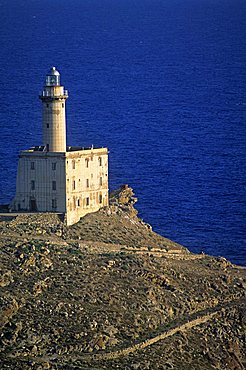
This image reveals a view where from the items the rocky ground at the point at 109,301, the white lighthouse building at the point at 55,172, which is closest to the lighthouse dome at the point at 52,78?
the white lighthouse building at the point at 55,172

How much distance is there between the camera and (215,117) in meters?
180

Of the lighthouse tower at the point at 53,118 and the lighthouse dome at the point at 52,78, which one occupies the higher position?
the lighthouse dome at the point at 52,78

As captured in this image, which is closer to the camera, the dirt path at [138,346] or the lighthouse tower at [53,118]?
the dirt path at [138,346]

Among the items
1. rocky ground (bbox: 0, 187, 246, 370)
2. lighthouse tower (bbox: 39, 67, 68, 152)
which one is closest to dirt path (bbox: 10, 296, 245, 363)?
rocky ground (bbox: 0, 187, 246, 370)

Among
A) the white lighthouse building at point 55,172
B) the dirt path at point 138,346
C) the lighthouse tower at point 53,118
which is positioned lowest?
the dirt path at point 138,346

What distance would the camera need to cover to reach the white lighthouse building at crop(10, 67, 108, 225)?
91375 mm

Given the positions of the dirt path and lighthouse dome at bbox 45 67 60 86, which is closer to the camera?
the dirt path

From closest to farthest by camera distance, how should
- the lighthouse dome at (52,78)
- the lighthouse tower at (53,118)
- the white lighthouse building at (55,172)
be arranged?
the white lighthouse building at (55,172) < the lighthouse tower at (53,118) < the lighthouse dome at (52,78)

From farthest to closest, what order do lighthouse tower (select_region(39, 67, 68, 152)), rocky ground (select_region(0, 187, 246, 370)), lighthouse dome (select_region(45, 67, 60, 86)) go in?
lighthouse dome (select_region(45, 67, 60, 86)) < lighthouse tower (select_region(39, 67, 68, 152)) < rocky ground (select_region(0, 187, 246, 370))

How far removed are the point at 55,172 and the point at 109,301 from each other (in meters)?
14.5

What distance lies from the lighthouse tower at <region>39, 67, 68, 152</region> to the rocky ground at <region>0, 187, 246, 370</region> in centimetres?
418

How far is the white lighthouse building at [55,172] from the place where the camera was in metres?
91.4

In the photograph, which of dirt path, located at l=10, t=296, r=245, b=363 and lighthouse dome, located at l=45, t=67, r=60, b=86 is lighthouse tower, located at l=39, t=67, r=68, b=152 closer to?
lighthouse dome, located at l=45, t=67, r=60, b=86

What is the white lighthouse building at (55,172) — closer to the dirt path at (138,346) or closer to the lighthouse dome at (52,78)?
the lighthouse dome at (52,78)
